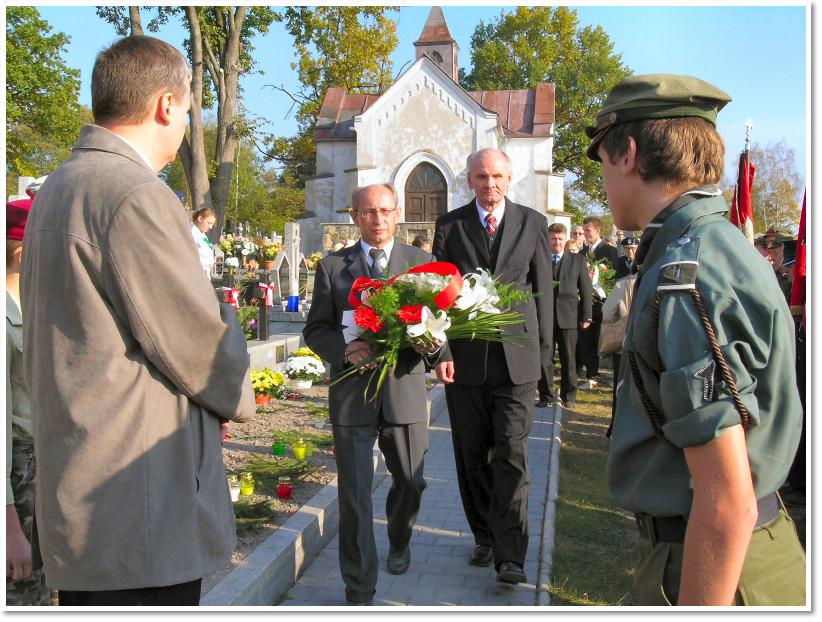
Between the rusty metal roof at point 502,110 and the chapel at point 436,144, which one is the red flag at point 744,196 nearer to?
the chapel at point 436,144

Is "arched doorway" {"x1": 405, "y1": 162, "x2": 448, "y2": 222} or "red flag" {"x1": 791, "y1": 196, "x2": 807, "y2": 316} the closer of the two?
"red flag" {"x1": 791, "y1": 196, "x2": 807, "y2": 316}

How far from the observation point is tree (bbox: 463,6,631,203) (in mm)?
48156

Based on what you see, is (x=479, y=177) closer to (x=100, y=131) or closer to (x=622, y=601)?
(x=622, y=601)

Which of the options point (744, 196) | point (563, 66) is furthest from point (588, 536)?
point (563, 66)

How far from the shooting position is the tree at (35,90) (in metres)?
30.5

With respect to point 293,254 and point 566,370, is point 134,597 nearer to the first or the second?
point 566,370

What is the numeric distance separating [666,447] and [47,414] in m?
1.63

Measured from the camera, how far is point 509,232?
5012mm

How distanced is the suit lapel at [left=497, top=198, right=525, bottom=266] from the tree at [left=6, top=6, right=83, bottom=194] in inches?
1176

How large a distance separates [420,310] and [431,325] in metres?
0.10

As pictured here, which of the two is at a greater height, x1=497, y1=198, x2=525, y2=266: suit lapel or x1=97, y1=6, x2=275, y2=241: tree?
x1=97, y1=6, x2=275, y2=241: tree

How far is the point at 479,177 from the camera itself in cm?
495

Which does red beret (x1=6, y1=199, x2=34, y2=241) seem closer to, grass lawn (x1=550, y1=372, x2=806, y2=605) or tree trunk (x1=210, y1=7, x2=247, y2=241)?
grass lawn (x1=550, y1=372, x2=806, y2=605)

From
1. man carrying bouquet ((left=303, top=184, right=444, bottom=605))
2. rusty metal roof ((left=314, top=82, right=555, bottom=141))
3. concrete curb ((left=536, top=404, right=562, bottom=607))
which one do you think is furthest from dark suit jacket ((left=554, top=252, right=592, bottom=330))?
rusty metal roof ((left=314, top=82, right=555, bottom=141))
